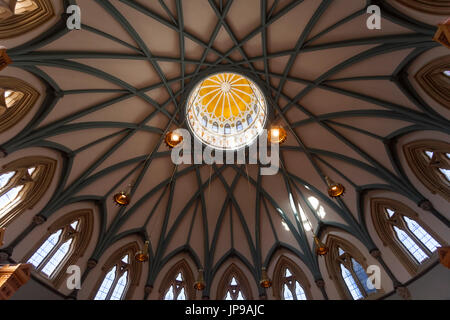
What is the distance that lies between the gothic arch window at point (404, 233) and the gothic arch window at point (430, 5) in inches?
339

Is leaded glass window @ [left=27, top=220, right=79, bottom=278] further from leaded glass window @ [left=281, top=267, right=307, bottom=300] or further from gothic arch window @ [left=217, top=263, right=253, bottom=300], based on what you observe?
leaded glass window @ [left=281, top=267, right=307, bottom=300]

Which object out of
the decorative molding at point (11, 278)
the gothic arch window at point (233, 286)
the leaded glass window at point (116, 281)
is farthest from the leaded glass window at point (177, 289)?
the decorative molding at point (11, 278)

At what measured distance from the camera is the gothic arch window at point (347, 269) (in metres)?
14.7

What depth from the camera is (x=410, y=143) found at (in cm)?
1396

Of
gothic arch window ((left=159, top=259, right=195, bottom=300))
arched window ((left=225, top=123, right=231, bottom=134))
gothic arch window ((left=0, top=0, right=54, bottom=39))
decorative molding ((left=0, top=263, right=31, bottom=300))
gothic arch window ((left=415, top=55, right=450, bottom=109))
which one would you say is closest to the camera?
decorative molding ((left=0, top=263, right=31, bottom=300))

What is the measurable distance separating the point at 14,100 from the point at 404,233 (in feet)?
60.9

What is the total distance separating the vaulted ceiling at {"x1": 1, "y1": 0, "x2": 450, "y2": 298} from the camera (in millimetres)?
12234

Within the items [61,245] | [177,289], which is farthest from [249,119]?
[61,245]

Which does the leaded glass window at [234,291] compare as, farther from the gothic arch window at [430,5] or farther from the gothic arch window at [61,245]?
the gothic arch window at [430,5]

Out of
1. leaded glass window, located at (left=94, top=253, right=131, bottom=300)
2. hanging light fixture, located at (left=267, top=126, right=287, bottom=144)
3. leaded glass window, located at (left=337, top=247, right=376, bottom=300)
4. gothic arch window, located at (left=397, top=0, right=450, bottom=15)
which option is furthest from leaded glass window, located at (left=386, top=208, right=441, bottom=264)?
leaded glass window, located at (left=94, top=253, right=131, bottom=300)

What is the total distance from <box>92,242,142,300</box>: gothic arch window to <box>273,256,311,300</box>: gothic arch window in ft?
26.5

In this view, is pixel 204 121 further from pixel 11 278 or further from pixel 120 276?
pixel 11 278
